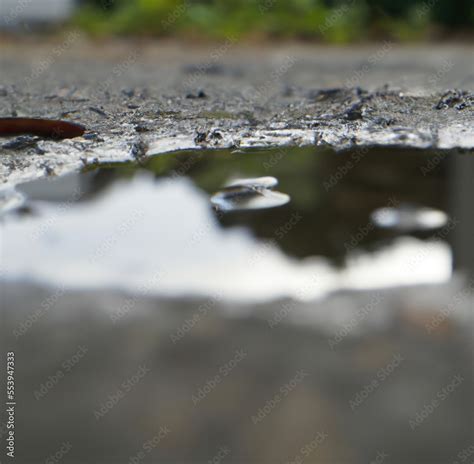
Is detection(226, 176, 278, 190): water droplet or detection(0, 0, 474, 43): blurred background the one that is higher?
detection(226, 176, 278, 190): water droplet

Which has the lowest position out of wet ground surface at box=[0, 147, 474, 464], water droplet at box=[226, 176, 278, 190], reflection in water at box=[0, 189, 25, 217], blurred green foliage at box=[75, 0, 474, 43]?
blurred green foliage at box=[75, 0, 474, 43]

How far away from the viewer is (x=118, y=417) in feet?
2.78

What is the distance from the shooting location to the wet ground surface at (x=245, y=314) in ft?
2.69

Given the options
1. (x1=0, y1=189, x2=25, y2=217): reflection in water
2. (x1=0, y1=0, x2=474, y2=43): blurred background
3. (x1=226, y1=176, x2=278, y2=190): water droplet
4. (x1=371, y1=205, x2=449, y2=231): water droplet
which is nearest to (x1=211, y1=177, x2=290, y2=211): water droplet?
(x1=226, y1=176, x2=278, y2=190): water droplet

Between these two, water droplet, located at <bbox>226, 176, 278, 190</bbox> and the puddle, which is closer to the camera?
the puddle

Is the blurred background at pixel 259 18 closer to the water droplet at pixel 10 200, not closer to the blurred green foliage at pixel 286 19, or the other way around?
the blurred green foliage at pixel 286 19

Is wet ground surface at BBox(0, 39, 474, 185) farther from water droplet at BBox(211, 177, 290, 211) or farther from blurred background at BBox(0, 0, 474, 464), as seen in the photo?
water droplet at BBox(211, 177, 290, 211)

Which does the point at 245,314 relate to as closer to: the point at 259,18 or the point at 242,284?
the point at 242,284

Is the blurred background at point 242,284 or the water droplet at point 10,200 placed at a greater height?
the water droplet at point 10,200

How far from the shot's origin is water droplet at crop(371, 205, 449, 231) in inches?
50.2

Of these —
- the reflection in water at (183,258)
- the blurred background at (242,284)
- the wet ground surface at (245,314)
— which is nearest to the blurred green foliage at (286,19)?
the blurred background at (242,284)

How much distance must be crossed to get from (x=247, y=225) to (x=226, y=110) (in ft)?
3.06

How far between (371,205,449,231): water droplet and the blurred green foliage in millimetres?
4752

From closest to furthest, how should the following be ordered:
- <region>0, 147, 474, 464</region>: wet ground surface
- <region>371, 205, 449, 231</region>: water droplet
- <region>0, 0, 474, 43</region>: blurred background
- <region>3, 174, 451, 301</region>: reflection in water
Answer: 1. <region>0, 147, 474, 464</region>: wet ground surface
2. <region>3, 174, 451, 301</region>: reflection in water
3. <region>371, 205, 449, 231</region>: water droplet
4. <region>0, 0, 474, 43</region>: blurred background
